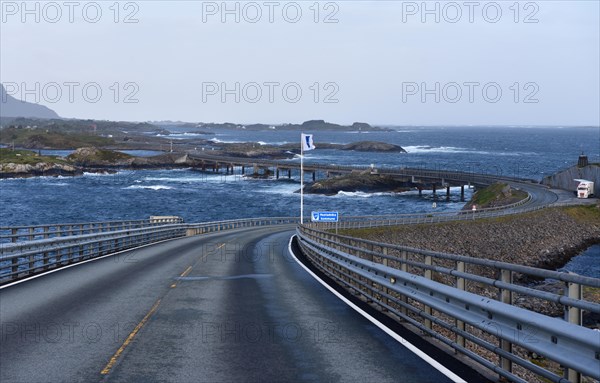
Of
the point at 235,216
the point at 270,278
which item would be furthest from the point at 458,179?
the point at 270,278

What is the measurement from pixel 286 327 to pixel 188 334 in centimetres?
180

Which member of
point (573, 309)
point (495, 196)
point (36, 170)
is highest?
point (36, 170)

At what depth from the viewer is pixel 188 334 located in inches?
455

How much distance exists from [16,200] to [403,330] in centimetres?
10561

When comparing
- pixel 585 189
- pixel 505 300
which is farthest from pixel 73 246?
pixel 585 189

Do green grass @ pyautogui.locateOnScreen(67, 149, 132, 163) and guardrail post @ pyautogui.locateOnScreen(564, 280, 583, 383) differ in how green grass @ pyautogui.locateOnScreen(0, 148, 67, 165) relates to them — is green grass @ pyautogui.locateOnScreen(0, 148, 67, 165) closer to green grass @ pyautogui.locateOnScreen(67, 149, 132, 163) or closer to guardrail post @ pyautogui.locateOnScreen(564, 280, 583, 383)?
green grass @ pyautogui.locateOnScreen(67, 149, 132, 163)

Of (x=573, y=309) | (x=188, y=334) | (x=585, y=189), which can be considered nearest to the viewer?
(x=573, y=309)

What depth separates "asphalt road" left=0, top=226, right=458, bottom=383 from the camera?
8938 millimetres

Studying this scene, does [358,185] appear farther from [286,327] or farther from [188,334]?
[188,334]

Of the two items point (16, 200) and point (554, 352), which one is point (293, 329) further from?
point (16, 200)

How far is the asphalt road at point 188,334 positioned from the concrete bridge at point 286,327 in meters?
0.03

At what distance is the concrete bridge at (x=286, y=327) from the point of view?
767cm

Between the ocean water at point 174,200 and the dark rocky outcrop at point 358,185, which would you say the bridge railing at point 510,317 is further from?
the dark rocky outcrop at point 358,185

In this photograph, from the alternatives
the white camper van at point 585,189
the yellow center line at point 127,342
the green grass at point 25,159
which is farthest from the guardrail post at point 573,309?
the green grass at point 25,159
